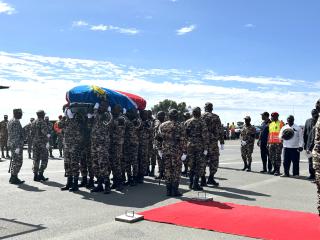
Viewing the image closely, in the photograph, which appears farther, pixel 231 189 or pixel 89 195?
pixel 231 189

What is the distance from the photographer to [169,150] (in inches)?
371

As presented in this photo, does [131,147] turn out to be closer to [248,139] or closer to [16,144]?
[16,144]

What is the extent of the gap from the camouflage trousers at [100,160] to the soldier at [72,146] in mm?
517

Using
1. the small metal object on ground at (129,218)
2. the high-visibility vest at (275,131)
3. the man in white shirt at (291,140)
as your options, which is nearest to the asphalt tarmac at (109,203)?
the small metal object on ground at (129,218)

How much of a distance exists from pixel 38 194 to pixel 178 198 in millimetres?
3437

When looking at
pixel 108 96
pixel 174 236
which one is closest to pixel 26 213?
pixel 174 236

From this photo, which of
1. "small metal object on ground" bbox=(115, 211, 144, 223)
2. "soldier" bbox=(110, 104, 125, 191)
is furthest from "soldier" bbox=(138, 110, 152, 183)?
"small metal object on ground" bbox=(115, 211, 144, 223)

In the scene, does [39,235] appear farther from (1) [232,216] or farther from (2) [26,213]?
(1) [232,216]

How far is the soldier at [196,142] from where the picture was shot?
1020 cm

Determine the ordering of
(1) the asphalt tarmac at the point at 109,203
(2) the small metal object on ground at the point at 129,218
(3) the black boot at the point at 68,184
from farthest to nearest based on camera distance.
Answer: (3) the black boot at the point at 68,184
(2) the small metal object on ground at the point at 129,218
(1) the asphalt tarmac at the point at 109,203

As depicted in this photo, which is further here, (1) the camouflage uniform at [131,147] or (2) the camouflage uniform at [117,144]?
(1) the camouflage uniform at [131,147]

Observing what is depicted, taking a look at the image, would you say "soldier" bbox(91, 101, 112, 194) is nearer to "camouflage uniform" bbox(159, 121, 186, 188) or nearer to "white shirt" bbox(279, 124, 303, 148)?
"camouflage uniform" bbox(159, 121, 186, 188)

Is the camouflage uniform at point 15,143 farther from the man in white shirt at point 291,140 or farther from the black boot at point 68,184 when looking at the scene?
the man in white shirt at point 291,140

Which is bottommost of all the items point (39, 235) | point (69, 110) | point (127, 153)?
point (39, 235)
